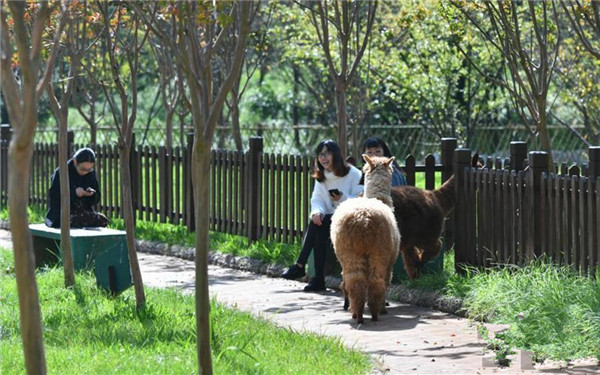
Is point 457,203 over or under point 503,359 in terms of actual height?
over

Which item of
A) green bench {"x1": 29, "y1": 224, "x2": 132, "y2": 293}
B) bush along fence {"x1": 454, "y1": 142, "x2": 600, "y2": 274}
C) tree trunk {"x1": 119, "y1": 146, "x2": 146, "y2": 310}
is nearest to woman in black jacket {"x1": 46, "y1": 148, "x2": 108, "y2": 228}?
green bench {"x1": 29, "y1": 224, "x2": 132, "y2": 293}

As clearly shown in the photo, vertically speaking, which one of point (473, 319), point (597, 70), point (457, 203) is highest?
point (597, 70)

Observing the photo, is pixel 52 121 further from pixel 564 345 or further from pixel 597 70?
pixel 564 345

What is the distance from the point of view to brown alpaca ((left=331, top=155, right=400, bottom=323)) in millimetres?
10195

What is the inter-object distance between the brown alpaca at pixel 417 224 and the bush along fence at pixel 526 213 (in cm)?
36

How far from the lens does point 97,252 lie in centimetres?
1236

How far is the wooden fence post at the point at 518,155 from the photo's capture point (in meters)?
11.7

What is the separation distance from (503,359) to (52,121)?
35155 mm

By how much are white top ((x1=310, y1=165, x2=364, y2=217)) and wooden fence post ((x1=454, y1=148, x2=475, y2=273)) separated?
1.01 metres

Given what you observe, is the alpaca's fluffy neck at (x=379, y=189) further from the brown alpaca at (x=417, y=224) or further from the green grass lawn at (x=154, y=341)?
the green grass lawn at (x=154, y=341)

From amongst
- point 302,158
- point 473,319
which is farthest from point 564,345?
point 302,158

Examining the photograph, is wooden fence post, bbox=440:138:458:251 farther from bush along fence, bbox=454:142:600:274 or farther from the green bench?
the green bench

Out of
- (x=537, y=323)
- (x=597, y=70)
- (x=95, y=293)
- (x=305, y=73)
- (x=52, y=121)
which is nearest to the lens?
(x=537, y=323)

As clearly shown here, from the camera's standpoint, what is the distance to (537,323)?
878cm
